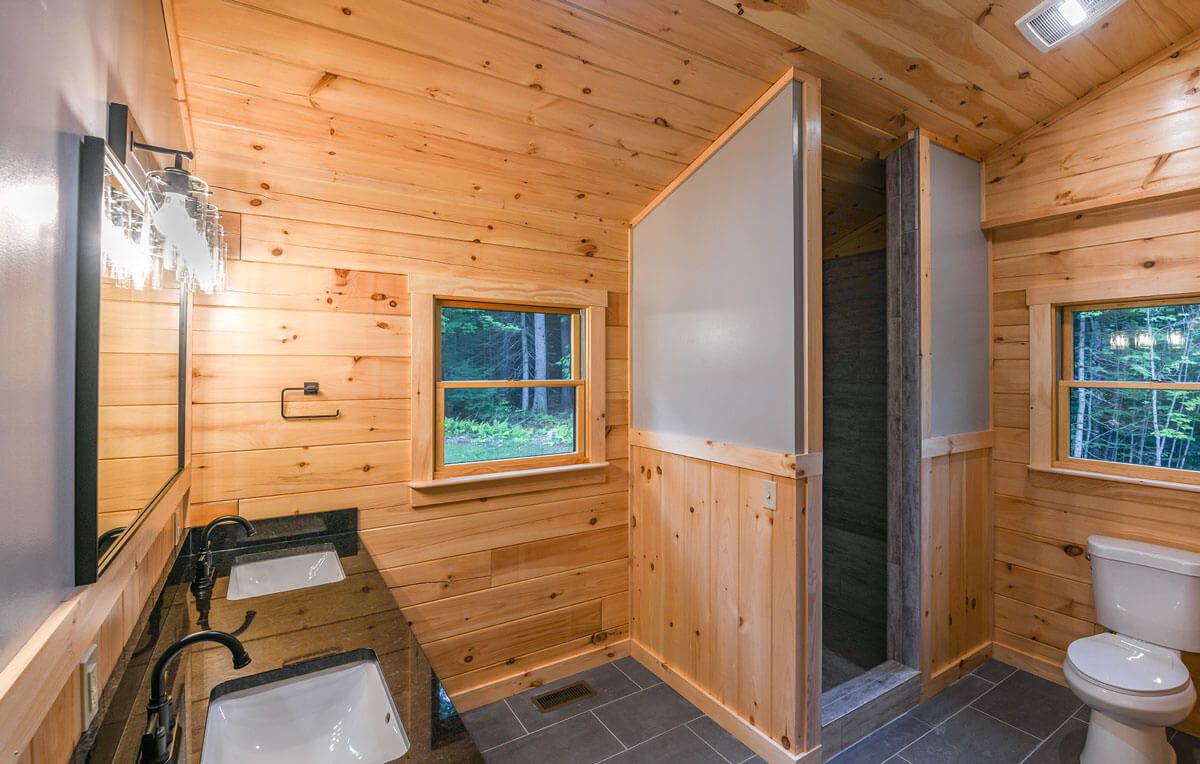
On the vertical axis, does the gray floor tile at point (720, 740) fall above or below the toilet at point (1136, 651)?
below

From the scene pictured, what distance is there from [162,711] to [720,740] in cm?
207

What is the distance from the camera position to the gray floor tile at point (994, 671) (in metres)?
2.70

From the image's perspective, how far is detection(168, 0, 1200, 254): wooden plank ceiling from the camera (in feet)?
5.54

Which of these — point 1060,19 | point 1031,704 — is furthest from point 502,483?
point 1060,19

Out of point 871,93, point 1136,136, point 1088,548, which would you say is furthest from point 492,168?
point 1088,548

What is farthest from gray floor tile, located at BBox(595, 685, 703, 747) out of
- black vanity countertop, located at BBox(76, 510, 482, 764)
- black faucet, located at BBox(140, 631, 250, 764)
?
black faucet, located at BBox(140, 631, 250, 764)

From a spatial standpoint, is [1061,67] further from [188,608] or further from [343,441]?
[188,608]

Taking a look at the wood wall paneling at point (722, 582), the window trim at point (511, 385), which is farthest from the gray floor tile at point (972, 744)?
the window trim at point (511, 385)

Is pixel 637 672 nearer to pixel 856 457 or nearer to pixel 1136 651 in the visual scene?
pixel 856 457

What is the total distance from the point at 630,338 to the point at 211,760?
7.78ft

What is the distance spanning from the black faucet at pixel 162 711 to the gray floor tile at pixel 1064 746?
111 inches

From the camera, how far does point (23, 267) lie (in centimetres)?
66

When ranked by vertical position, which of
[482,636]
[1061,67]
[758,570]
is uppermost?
[1061,67]

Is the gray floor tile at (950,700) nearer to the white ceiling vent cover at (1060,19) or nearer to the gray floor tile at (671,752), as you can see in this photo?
the gray floor tile at (671,752)
